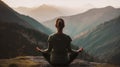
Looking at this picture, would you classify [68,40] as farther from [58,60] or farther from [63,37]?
[58,60]

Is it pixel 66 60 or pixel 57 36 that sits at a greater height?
pixel 57 36

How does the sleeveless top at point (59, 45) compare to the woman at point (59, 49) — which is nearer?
the woman at point (59, 49)

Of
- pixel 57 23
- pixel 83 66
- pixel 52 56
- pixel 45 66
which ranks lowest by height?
pixel 83 66

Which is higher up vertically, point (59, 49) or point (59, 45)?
point (59, 45)

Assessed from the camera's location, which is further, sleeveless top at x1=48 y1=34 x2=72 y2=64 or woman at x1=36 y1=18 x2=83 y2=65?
sleeveless top at x1=48 y1=34 x2=72 y2=64

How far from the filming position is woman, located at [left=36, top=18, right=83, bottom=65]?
8820mm

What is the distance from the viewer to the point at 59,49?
906 cm

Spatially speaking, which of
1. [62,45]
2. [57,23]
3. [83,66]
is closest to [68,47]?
[62,45]

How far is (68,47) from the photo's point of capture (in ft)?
29.9

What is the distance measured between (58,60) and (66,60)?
0.26m

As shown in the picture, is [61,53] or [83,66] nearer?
[61,53]

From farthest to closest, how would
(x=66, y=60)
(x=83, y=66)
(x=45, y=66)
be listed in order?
(x=83, y=66) < (x=45, y=66) < (x=66, y=60)

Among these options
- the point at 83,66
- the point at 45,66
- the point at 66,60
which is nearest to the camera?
the point at 66,60

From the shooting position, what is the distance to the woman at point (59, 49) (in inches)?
347
